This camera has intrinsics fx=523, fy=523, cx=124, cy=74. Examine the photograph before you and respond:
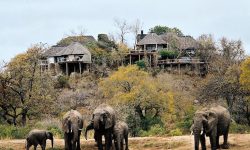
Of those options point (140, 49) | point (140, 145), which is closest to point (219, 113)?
point (140, 145)

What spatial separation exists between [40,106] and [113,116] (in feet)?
66.6

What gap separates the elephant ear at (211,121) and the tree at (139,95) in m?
29.1

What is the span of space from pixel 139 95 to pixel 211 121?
98.9 ft

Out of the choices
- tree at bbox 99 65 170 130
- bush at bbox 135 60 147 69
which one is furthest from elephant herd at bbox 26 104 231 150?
bush at bbox 135 60 147 69

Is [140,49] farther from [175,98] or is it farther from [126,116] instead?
[126,116]

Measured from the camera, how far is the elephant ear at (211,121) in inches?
870

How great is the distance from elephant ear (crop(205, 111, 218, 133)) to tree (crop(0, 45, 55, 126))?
23154 millimetres

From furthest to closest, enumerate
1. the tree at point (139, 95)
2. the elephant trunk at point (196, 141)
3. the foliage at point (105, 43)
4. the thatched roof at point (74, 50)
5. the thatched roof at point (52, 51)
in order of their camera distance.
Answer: the foliage at point (105, 43), the thatched roof at point (52, 51), the thatched roof at point (74, 50), the tree at point (139, 95), the elephant trunk at point (196, 141)

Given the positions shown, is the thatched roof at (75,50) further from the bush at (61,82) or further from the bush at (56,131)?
the bush at (56,131)

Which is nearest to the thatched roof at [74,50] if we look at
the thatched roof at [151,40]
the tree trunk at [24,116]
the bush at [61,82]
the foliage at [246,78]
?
the bush at [61,82]

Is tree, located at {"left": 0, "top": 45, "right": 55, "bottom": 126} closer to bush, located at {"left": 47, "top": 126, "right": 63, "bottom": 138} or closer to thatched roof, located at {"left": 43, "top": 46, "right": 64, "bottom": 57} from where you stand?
bush, located at {"left": 47, "top": 126, "right": 63, "bottom": 138}

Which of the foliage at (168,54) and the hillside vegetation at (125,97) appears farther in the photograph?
the foliage at (168,54)

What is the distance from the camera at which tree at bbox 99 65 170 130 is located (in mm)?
52125

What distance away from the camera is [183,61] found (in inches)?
3435
